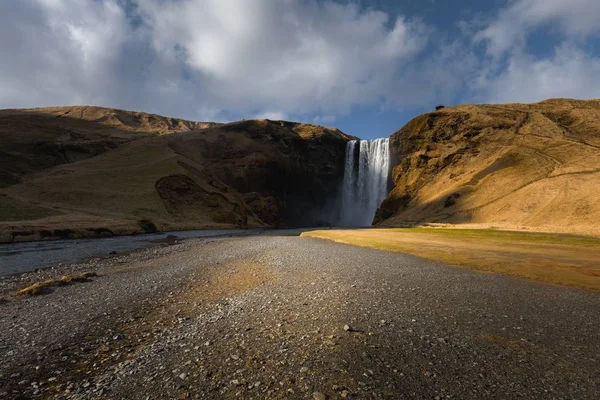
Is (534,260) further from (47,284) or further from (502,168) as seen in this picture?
(502,168)

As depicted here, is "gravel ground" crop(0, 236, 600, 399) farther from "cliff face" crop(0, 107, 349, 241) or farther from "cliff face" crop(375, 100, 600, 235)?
"cliff face" crop(375, 100, 600, 235)

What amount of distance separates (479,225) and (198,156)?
9261 cm

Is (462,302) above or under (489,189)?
under

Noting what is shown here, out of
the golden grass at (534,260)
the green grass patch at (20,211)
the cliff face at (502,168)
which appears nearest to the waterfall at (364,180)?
the cliff face at (502,168)

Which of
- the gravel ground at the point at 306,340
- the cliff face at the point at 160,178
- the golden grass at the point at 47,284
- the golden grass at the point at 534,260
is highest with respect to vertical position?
the cliff face at the point at 160,178

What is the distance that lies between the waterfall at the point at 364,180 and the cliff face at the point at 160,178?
474 inches

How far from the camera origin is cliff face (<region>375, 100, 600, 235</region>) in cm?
4888

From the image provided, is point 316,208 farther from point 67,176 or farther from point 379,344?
point 379,344

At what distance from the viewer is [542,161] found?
61.9 meters

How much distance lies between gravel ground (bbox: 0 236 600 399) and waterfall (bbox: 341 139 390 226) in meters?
87.6

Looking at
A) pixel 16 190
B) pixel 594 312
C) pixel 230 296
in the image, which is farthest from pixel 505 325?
pixel 16 190

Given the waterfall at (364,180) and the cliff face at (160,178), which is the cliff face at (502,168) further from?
the cliff face at (160,178)

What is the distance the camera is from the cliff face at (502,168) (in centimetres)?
4888

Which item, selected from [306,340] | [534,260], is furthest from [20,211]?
[534,260]
